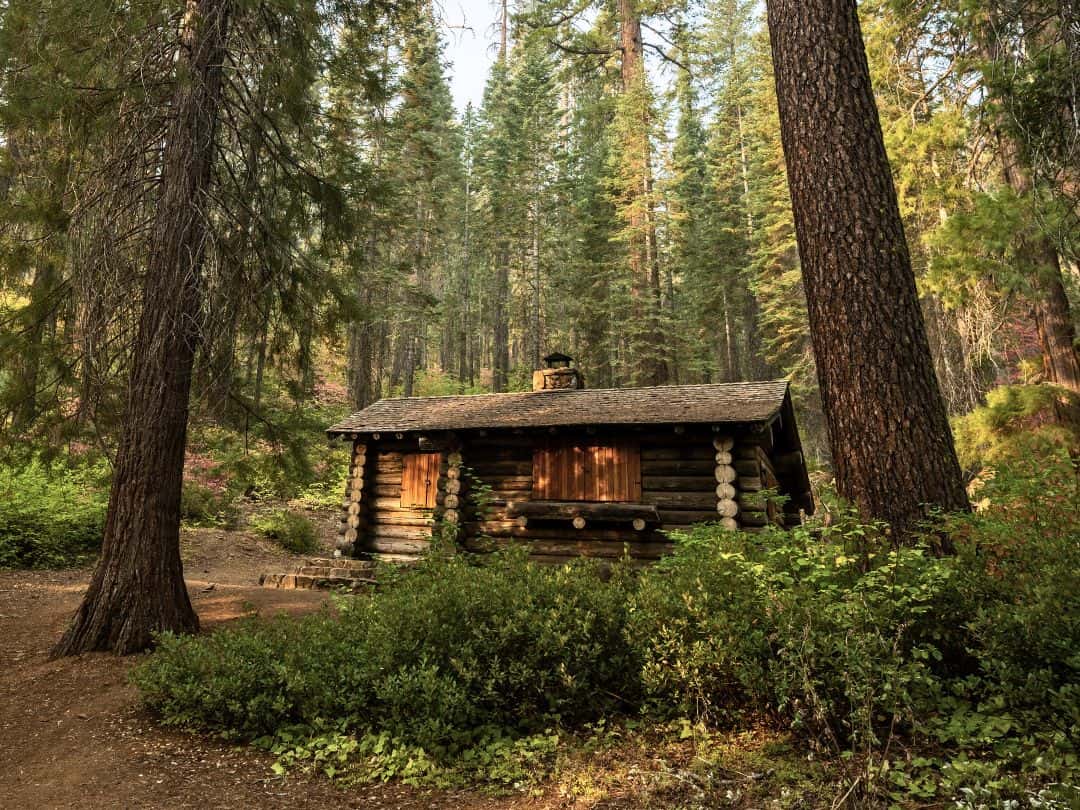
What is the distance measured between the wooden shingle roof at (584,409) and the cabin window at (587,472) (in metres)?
0.72

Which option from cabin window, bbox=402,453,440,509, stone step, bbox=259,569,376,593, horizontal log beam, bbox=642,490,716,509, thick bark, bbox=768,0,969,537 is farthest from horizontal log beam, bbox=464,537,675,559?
thick bark, bbox=768,0,969,537

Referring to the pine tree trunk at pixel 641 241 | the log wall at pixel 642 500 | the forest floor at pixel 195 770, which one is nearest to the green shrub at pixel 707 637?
the forest floor at pixel 195 770

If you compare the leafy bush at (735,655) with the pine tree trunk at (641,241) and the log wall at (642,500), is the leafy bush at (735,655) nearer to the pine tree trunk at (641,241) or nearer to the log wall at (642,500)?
the log wall at (642,500)

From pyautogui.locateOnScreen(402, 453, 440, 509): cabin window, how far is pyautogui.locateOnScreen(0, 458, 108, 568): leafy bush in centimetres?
569

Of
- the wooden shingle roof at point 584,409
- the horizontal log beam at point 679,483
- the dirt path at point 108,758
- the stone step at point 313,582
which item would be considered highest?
the wooden shingle roof at point 584,409

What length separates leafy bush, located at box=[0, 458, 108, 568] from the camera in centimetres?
1136

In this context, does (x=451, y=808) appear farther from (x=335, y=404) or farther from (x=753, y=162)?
(x=753, y=162)

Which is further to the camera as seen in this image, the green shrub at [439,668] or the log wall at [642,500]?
the log wall at [642,500]

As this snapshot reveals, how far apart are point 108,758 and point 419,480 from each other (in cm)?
889

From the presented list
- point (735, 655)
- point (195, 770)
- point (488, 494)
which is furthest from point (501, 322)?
point (735, 655)

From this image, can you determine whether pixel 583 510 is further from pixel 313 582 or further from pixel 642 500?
pixel 313 582

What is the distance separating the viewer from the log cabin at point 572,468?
35.4 feet

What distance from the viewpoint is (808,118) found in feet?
17.7

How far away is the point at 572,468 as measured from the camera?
11.8 m
